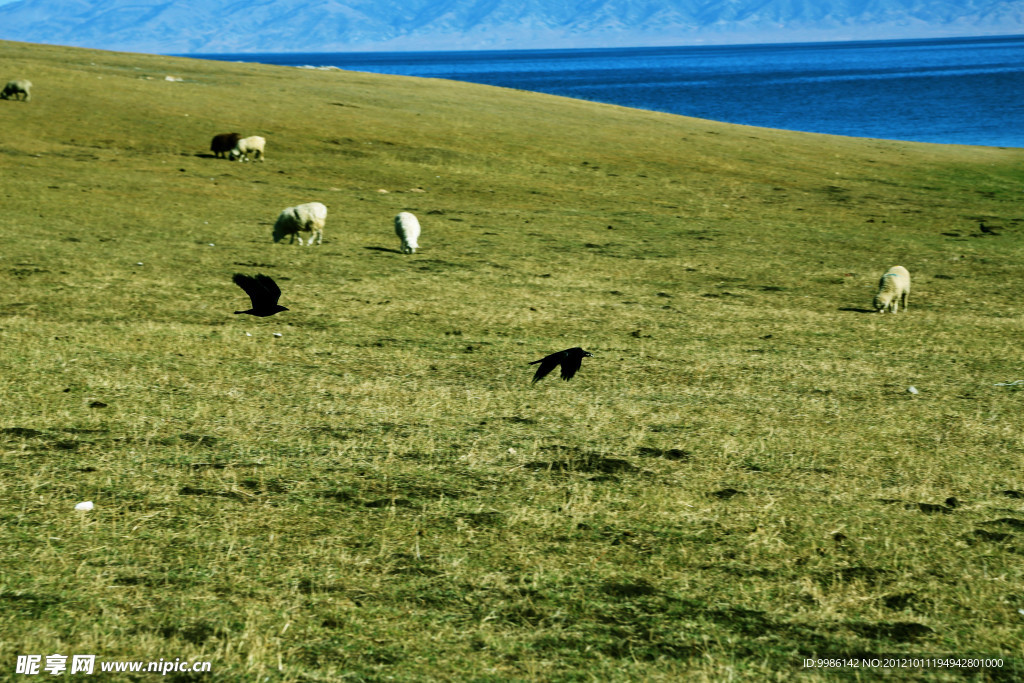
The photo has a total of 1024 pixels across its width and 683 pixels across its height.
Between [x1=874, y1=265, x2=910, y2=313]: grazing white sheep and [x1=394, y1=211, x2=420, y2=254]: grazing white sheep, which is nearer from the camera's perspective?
[x1=874, y1=265, x2=910, y2=313]: grazing white sheep

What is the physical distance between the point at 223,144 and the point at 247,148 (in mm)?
666

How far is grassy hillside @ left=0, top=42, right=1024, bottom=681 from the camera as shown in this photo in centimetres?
473

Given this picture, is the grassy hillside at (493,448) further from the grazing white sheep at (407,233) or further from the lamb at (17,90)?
the lamb at (17,90)

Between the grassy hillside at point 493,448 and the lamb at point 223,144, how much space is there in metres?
5.57

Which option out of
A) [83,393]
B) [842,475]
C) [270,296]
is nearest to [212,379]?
[83,393]

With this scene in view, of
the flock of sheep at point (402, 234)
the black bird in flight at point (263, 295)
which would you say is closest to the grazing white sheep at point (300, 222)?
the flock of sheep at point (402, 234)

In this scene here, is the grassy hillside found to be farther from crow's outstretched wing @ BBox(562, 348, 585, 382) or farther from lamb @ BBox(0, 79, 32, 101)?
lamb @ BBox(0, 79, 32, 101)

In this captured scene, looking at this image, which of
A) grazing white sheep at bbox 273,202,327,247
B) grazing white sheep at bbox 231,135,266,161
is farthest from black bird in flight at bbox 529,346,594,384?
grazing white sheep at bbox 231,135,266,161

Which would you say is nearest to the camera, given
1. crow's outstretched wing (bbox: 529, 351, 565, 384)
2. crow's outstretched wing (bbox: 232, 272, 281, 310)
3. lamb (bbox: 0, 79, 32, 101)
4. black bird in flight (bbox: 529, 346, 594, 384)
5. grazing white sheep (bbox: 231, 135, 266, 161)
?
crow's outstretched wing (bbox: 529, 351, 565, 384)

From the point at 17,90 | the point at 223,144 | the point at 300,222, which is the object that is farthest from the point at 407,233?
the point at 17,90

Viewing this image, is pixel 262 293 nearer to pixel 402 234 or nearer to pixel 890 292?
pixel 402 234

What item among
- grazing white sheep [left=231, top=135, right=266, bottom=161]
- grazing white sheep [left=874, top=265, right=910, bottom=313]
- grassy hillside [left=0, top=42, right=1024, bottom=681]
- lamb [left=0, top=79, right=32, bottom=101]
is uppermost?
lamb [left=0, top=79, right=32, bottom=101]

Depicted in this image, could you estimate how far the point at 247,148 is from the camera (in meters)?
26.7

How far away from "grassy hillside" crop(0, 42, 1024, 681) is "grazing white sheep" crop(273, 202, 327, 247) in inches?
28.4
